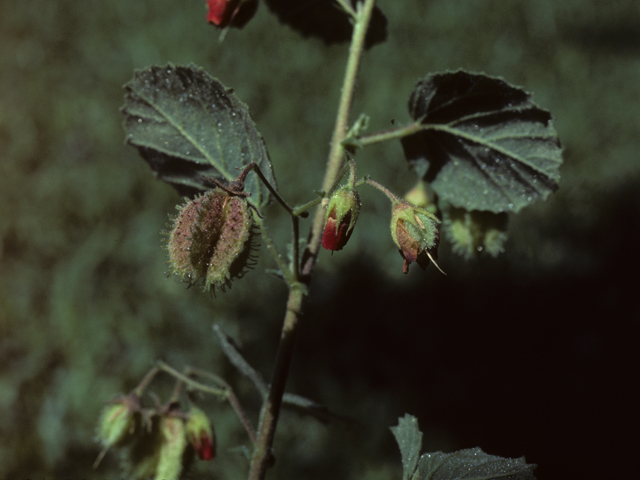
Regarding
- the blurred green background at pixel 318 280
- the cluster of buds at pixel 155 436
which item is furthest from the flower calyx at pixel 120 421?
the blurred green background at pixel 318 280

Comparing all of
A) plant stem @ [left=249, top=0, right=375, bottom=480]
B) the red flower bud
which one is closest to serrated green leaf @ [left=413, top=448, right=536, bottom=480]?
plant stem @ [left=249, top=0, right=375, bottom=480]

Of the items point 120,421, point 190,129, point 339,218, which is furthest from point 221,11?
point 120,421

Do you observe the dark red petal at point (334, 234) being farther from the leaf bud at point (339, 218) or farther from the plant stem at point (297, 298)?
the plant stem at point (297, 298)

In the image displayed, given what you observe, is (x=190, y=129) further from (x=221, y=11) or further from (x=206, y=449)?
(x=206, y=449)

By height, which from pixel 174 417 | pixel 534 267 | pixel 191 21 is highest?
pixel 191 21

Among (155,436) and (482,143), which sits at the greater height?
(482,143)

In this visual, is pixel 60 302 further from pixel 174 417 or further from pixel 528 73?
pixel 528 73

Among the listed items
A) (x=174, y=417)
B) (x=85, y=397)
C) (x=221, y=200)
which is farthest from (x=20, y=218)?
(x=221, y=200)
